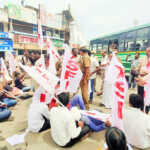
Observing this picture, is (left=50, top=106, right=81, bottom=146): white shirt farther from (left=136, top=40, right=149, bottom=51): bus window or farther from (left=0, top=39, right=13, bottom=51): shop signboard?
(left=0, top=39, right=13, bottom=51): shop signboard

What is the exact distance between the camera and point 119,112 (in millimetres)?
1557

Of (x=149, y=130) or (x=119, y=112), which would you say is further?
(x=149, y=130)

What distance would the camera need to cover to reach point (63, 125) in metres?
2.05

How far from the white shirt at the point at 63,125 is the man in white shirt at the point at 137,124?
30.3 inches

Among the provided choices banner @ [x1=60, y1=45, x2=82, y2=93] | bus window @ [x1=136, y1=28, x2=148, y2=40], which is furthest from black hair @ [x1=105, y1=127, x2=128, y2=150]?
bus window @ [x1=136, y1=28, x2=148, y2=40]

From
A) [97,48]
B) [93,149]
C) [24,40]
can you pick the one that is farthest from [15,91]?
[24,40]

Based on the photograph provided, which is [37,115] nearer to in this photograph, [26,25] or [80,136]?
[80,136]

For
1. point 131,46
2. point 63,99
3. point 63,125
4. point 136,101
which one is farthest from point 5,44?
point 136,101

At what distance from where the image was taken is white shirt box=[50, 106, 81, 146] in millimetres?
2025

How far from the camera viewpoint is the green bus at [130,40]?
787 centimetres

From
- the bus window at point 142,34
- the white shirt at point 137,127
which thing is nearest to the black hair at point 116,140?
the white shirt at point 137,127

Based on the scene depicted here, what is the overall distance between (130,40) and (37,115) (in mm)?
8118

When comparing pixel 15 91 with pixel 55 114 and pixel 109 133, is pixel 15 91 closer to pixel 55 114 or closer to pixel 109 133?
pixel 55 114

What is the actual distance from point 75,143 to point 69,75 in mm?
1147
